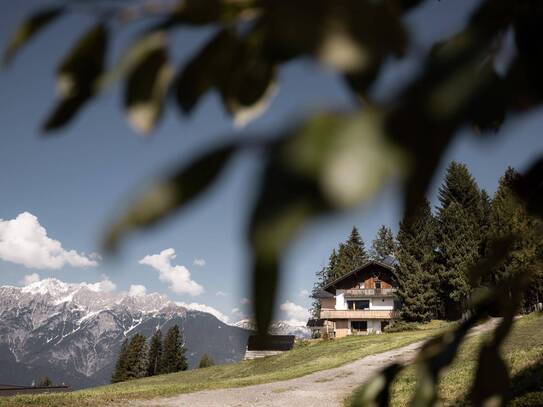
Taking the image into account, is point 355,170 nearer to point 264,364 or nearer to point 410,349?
point 410,349

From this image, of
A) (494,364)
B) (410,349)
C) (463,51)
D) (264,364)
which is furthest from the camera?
(264,364)

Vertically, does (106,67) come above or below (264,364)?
above

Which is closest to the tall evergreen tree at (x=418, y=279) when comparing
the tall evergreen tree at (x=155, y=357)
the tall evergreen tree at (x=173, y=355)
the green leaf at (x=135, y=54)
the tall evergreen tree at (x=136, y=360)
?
the tall evergreen tree at (x=173, y=355)

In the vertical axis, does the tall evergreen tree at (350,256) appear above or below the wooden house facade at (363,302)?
above

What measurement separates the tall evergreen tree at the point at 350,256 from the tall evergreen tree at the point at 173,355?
29.6 metres

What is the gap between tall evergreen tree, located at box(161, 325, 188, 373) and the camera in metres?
73.7

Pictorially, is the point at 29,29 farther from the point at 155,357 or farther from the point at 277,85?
the point at 155,357

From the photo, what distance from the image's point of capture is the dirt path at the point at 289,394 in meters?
12.6

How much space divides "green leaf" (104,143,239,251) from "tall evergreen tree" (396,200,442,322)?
45324 millimetres

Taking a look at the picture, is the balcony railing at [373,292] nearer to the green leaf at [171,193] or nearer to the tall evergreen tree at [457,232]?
the tall evergreen tree at [457,232]

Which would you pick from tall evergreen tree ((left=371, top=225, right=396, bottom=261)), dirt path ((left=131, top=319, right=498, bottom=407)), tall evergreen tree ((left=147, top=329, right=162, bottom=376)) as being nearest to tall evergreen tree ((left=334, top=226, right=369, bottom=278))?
tall evergreen tree ((left=371, top=225, right=396, bottom=261))

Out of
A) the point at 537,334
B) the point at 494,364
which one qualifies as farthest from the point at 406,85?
the point at 537,334

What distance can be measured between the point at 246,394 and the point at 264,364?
12.8 metres

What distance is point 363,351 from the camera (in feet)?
76.8
